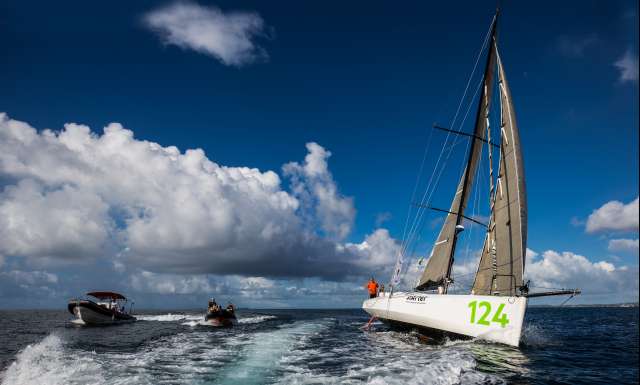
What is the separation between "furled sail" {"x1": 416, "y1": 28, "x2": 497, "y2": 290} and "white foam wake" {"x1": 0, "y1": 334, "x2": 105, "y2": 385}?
1685 cm

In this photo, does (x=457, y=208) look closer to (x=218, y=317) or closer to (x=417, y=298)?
(x=417, y=298)

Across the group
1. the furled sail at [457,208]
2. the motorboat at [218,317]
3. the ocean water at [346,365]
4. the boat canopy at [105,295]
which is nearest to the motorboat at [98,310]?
the boat canopy at [105,295]

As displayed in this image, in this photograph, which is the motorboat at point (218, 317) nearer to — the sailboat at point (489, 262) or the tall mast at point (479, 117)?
the sailboat at point (489, 262)

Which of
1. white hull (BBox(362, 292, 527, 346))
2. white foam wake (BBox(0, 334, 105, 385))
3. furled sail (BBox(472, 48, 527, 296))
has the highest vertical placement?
furled sail (BBox(472, 48, 527, 296))

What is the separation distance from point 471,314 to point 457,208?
28.4ft

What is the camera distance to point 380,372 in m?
12.4

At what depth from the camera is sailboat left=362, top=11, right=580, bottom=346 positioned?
1584 centimetres

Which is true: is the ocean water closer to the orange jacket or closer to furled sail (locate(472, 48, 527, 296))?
furled sail (locate(472, 48, 527, 296))

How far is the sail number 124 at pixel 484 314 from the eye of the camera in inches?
611

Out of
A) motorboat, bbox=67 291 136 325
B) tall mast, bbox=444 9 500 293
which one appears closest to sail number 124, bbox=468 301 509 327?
tall mast, bbox=444 9 500 293

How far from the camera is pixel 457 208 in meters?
24.0

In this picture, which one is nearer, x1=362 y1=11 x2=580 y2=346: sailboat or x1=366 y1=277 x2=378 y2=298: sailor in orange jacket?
x1=362 y1=11 x2=580 y2=346: sailboat

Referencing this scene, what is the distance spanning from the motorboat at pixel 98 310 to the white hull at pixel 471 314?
3343 centimetres

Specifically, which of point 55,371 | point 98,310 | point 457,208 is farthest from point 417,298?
point 98,310
